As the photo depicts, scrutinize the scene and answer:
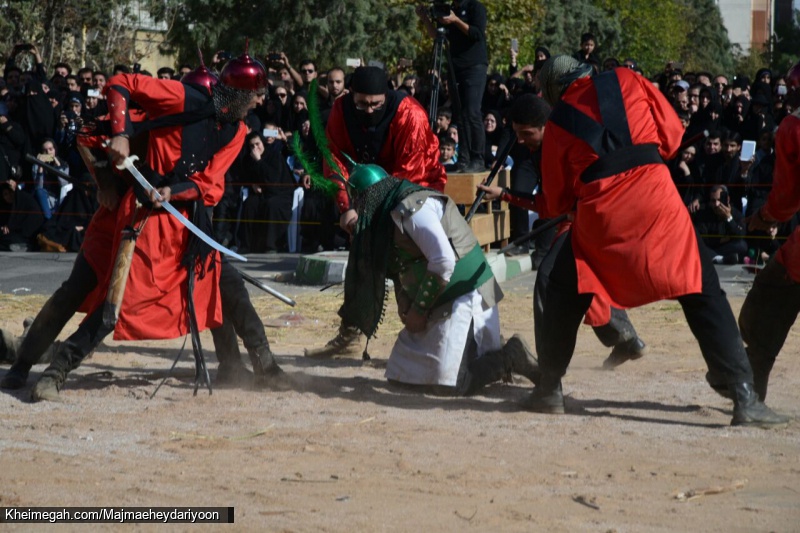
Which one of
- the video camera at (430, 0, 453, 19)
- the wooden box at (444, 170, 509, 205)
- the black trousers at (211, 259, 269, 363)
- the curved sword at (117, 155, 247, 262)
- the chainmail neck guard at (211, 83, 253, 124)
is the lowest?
the black trousers at (211, 259, 269, 363)

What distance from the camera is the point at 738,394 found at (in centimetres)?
536

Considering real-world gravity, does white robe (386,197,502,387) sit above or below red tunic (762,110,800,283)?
below

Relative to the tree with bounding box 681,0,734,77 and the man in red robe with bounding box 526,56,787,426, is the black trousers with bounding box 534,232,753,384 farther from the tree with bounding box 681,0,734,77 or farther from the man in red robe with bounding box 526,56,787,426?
the tree with bounding box 681,0,734,77

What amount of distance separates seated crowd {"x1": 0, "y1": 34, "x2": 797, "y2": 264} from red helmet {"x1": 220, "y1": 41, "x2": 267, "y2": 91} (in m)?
5.69

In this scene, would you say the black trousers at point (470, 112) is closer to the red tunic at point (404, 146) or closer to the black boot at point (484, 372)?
the red tunic at point (404, 146)

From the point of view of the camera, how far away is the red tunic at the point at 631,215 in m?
5.27

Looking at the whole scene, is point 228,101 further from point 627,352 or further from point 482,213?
point 482,213

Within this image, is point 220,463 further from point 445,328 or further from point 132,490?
point 445,328

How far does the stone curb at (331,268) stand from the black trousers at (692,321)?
4.35m

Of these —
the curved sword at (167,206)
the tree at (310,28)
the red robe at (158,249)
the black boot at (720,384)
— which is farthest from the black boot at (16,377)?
the tree at (310,28)

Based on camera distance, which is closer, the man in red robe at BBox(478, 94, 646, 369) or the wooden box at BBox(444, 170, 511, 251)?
the man in red robe at BBox(478, 94, 646, 369)

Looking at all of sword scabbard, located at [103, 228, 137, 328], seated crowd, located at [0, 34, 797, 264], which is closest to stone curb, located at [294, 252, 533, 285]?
seated crowd, located at [0, 34, 797, 264]

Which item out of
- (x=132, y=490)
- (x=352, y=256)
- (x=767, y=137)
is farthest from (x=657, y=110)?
(x=767, y=137)

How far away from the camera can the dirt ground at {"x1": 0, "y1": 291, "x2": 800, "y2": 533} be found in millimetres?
4156
